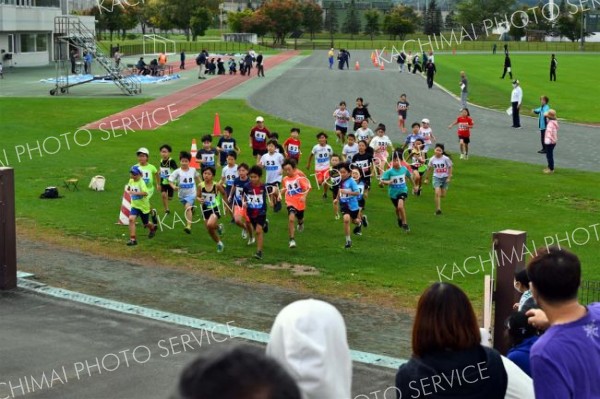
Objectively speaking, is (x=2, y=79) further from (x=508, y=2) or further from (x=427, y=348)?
(x=508, y=2)

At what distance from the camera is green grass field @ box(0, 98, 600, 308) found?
14891 mm

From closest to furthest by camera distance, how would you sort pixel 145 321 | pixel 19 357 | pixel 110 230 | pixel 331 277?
pixel 19 357 → pixel 145 321 → pixel 331 277 → pixel 110 230

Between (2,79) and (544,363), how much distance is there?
5964 centimetres

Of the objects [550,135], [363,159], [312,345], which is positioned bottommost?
[363,159]

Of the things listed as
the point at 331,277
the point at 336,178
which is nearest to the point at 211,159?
the point at 336,178

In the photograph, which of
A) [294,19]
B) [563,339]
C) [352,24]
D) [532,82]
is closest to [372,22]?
[352,24]

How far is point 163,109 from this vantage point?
4338cm

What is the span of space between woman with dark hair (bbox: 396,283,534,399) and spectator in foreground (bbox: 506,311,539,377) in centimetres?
95

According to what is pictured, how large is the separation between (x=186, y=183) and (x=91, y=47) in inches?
1425

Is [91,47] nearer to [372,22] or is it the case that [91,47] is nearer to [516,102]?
[516,102]

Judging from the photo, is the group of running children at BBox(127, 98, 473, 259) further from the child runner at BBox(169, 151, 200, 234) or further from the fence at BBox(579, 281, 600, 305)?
the fence at BBox(579, 281, 600, 305)

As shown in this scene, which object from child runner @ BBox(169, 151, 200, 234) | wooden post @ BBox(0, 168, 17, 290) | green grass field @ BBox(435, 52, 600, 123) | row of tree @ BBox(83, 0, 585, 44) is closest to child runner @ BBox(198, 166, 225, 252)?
child runner @ BBox(169, 151, 200, 234)

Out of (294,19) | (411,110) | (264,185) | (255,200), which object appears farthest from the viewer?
(294,19)

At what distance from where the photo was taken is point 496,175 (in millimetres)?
25781
